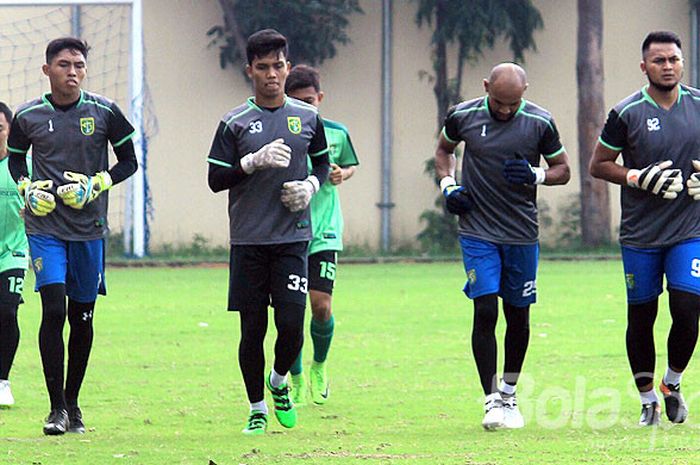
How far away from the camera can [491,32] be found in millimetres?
30625

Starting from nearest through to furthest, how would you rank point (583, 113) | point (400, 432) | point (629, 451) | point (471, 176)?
point (629, 451), point (400, 432), point (471, 176), point (583, 113)

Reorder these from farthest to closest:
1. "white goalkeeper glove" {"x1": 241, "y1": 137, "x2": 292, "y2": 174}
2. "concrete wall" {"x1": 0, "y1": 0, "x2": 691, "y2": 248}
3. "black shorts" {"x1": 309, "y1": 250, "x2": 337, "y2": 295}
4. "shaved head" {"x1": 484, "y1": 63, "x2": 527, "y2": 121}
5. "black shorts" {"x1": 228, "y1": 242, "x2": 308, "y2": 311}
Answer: "concrete wall" {"x1": 0, "y1": 0, "x2": 691, "y2": 248}
"black shorts" {"x1": 309, "y1": 250, "x2": 337, "y2": 295}
"shaved head" {"x1": 484, "y1": 63, "x2": 527, "y2": 121}
"black shorts" {"x1": 228, "y1": 242, "x2": 308, "y2": 311}
"white goalkeeper glove" {"x1": 241, "y1": 137, "x2": 292, "y2": 174}

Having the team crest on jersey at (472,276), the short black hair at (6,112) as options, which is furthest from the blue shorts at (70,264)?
the team crest on jersey at (472,276)

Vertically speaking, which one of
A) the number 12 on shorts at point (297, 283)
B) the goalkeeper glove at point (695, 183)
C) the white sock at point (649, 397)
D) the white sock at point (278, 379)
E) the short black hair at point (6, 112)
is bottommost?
the white sock at point (649, 397)

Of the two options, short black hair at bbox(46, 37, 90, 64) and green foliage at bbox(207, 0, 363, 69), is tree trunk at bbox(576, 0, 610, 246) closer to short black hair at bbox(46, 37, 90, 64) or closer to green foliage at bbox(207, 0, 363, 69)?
green foliage at bbox(207, 0, 363, 69)

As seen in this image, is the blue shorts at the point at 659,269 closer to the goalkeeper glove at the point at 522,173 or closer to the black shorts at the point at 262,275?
the goalkeeper glove at the point at 522,173

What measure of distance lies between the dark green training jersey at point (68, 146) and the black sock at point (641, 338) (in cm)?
334

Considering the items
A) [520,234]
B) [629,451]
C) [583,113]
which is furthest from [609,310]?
[583,113]

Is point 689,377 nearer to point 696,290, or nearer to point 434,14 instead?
point 696,290

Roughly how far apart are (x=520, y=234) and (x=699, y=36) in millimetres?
22857

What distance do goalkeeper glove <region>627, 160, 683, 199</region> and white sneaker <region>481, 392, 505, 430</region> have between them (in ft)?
5.01

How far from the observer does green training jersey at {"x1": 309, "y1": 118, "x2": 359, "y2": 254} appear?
11.2 metres

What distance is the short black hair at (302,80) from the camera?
11.0 meters

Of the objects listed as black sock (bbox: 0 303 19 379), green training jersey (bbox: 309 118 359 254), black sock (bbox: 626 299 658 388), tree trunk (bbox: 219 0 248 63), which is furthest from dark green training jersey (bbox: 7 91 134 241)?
tree trunk (bbox: 219 0 248 63)
